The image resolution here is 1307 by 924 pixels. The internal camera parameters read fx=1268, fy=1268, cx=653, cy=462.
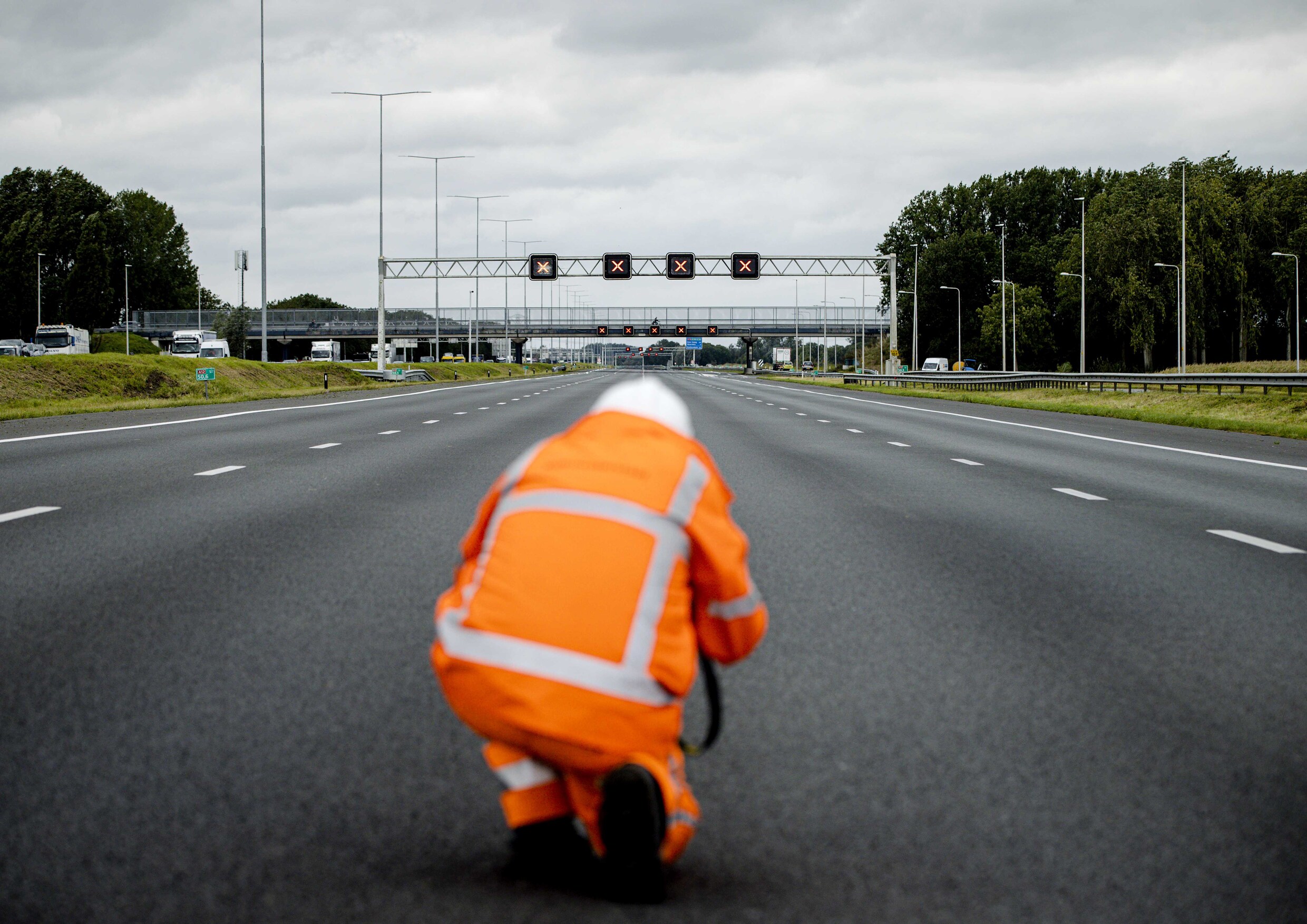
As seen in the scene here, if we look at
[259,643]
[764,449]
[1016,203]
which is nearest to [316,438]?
[764,449]

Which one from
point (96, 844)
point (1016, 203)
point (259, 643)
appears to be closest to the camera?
point (96, 844)

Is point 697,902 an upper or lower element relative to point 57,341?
lower

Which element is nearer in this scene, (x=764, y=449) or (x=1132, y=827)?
(x=1132, y=827)

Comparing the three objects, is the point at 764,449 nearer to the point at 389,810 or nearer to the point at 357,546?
the point at 357,546

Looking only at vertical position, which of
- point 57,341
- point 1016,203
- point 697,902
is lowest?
point 697,902

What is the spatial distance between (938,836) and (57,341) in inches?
3192

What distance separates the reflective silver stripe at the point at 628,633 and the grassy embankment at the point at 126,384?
78.6 ft

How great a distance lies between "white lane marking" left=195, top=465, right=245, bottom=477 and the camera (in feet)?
43.5

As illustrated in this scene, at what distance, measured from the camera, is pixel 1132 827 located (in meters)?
3.59

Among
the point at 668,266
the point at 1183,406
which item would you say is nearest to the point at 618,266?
the point at 668,266

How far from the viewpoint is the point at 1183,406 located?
32531 mm

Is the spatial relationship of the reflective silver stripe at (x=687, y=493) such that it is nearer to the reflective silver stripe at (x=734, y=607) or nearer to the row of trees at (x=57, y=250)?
the reflective silver stripe at (x=734, y=607)

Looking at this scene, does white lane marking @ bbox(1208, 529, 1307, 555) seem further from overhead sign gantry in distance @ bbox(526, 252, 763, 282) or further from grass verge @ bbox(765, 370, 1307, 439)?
overhead sign gantry in distance @ bbox(526, 252, 763, 282)

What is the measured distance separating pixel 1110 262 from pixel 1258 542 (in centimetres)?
8352
